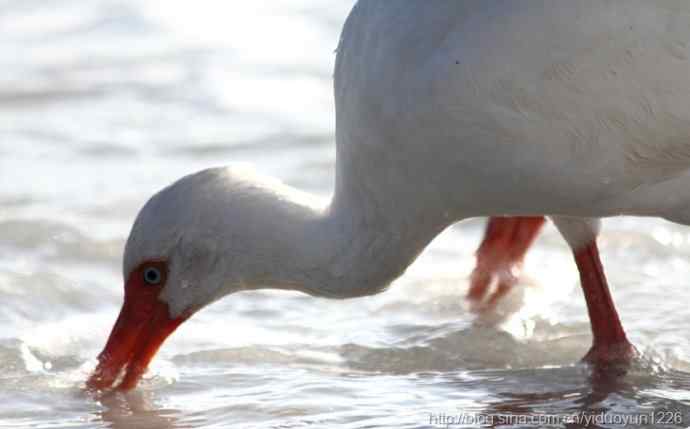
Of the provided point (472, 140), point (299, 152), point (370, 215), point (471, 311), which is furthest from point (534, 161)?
point (299, 152)

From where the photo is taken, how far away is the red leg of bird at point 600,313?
24.5 feet

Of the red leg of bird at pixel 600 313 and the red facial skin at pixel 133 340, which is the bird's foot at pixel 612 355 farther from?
the red facial skin at pixel 133 340

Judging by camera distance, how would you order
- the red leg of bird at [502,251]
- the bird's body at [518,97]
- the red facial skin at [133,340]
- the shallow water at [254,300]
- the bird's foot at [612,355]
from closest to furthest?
the bird's body at [518,97], the shallow water at [254,300], the red facial skin at [133,340], the bird's foot at [612,355], the red leg of bird at [502,251]

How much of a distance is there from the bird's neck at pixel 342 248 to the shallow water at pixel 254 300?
479mm

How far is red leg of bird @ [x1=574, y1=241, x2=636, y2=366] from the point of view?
745 cm

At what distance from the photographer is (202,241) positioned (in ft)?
22.5

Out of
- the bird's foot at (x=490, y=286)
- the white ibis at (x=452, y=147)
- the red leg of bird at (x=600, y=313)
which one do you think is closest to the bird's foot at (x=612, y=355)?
the red leg of bird at (x=600, y=313)

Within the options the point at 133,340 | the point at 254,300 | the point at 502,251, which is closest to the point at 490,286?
the point at 502,251

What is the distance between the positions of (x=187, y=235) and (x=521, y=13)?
156 cm

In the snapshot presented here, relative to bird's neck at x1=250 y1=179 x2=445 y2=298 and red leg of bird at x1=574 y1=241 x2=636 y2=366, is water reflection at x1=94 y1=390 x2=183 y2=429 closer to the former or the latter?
bird's neck at x1=250 y1=179 x2=445 y2=298

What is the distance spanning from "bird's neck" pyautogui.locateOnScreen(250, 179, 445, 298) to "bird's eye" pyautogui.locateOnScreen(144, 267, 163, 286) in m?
0.46

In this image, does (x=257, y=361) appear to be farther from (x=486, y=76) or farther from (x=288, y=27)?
(x=288, y=27)

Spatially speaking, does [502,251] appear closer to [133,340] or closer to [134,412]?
[133,340]

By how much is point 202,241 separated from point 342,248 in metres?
0.55
